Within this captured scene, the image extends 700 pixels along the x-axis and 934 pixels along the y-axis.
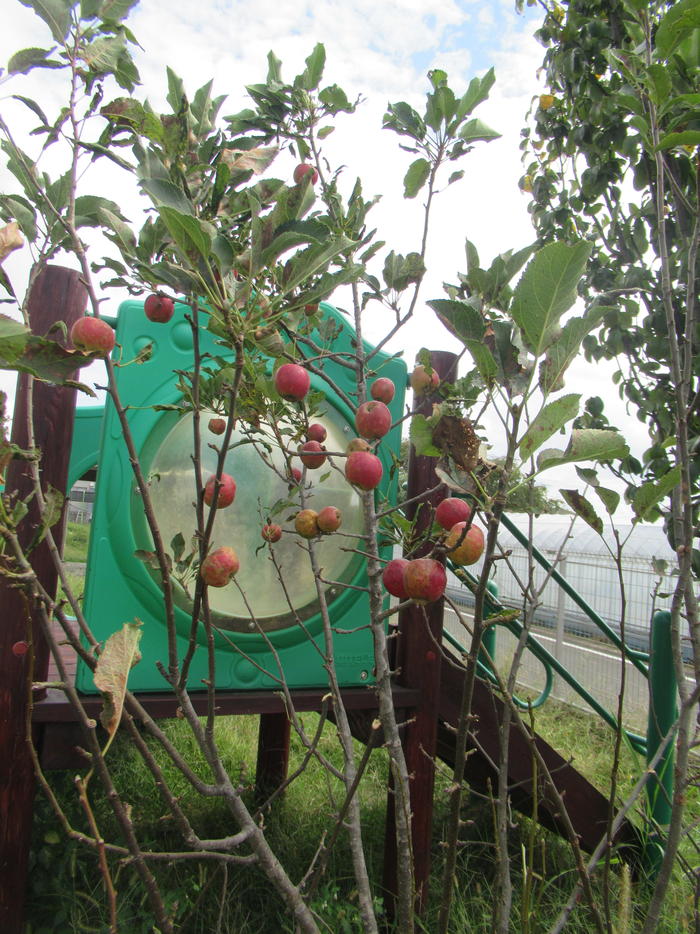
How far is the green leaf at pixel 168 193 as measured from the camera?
0.75 m

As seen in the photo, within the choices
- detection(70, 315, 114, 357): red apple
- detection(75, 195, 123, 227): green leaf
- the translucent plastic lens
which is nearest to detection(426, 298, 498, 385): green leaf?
detection(70, 315, 114, 357): red apple

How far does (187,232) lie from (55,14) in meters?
0.63

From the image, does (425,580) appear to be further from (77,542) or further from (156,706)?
(77,542)


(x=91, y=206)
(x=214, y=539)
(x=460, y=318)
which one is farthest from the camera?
(x=214, y=539)

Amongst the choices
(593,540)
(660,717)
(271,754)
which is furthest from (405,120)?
(593,540)

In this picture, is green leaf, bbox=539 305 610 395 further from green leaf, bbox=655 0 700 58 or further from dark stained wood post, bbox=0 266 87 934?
dark stained wood post, bbox=0 266 87 934

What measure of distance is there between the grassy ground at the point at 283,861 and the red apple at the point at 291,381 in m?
1.01

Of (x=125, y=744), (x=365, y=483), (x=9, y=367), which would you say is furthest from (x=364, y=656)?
(x=125, y=744)

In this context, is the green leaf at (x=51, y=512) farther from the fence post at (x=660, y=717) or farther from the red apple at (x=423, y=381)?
the fence post at (x=660, y=717)

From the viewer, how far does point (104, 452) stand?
6.33ft

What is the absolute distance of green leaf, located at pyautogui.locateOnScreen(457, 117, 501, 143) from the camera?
1.48 meters

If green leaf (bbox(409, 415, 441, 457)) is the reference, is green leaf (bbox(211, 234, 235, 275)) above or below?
above

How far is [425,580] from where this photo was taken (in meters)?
0.90

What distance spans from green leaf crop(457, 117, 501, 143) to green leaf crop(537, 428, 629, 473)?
1008mm
